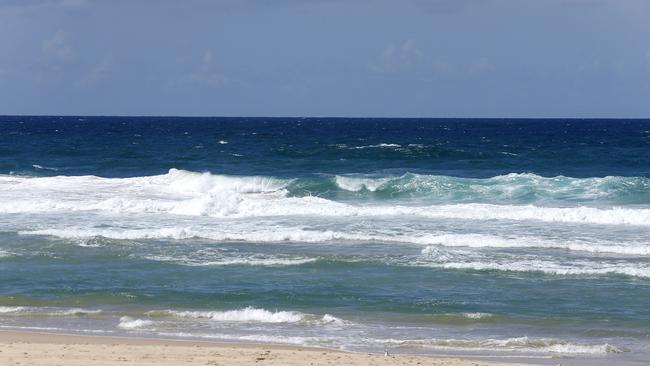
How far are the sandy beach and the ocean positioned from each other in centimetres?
99

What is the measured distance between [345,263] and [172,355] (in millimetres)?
8263

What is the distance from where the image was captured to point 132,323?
14102mm

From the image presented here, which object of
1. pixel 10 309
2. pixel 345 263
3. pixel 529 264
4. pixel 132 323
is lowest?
pixel 10 309

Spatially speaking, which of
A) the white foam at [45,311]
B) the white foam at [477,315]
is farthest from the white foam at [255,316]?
the white foam at [477,315]

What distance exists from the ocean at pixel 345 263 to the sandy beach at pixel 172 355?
3.23ft

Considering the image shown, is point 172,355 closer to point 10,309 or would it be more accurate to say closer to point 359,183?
point 10,309

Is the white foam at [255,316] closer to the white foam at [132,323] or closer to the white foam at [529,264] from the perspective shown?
the white foam at [132,323]

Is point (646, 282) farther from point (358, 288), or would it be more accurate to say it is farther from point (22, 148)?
point (22, 148)

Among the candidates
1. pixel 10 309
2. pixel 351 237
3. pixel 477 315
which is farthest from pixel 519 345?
pixel 351 237

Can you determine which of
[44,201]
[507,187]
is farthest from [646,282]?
[44,201]

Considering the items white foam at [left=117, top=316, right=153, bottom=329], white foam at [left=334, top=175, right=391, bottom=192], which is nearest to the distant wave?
white foam at [left=334, top=175, right=391, bottom=192]

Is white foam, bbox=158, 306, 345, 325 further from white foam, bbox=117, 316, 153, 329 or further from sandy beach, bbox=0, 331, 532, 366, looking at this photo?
sandy beach, bbox=0, 331, 532, 366

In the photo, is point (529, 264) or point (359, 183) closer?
point (529, 264)

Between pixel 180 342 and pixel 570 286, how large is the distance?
8.02 meters
